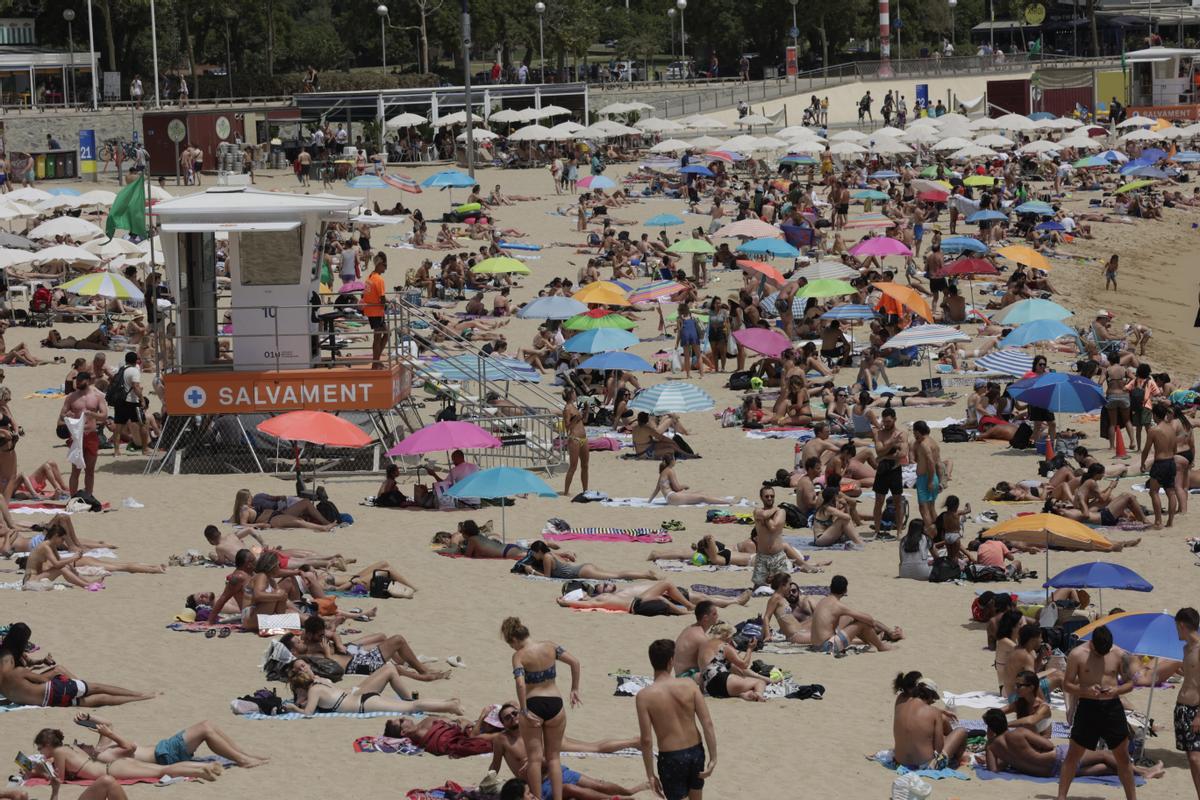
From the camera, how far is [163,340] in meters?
19.9

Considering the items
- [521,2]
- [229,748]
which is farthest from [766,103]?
[229,748]

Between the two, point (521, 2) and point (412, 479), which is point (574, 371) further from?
point (521, 2)

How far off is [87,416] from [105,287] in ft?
30.8

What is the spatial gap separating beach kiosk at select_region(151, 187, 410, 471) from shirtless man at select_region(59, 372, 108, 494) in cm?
139

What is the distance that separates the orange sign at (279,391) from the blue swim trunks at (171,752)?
9570mm

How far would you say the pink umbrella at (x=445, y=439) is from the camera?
646 inches

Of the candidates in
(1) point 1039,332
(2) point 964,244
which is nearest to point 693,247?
(2) point 964,244

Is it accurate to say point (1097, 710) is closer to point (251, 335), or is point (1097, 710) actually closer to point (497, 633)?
point (497, 633)

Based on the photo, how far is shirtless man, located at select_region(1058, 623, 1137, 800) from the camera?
930 centimetres

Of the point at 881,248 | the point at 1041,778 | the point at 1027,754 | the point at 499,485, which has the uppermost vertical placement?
the point at 881,248

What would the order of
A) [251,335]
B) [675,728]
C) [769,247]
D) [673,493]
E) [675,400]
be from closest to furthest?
1. [675,728]
2. [673,493]
3. [251,335]
4. [675,400]
5. [769,247]

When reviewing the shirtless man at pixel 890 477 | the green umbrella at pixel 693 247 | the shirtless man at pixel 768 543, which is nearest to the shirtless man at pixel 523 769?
the shirtless man at pixel 768 543

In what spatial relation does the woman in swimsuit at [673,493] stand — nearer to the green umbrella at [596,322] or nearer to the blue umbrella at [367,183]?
the green umbrella at [596,322]

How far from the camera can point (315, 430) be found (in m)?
16.2
